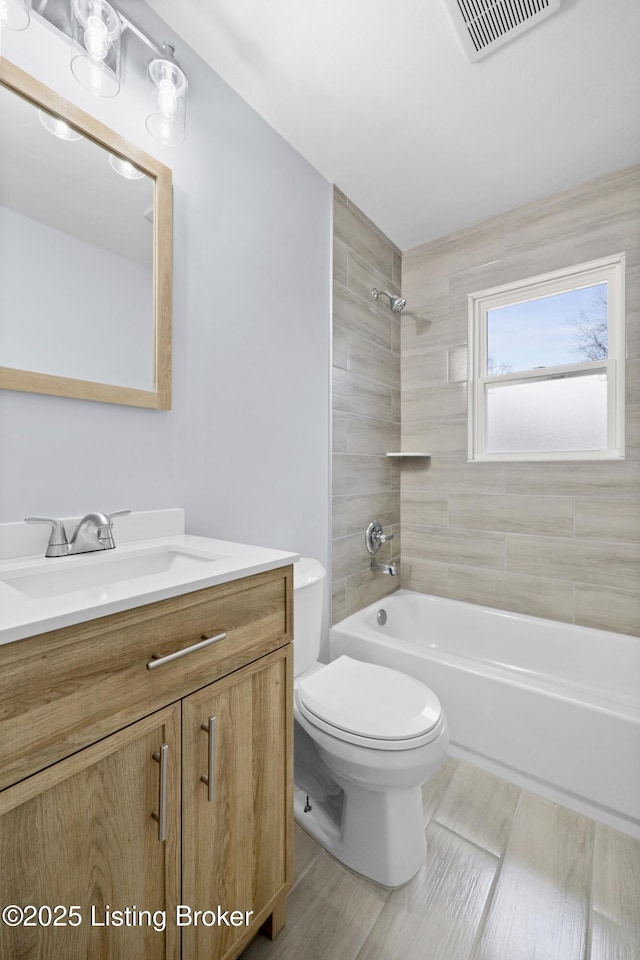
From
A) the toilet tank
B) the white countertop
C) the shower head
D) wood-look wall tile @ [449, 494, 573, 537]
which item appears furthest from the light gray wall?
wood-look wall tile @ [449, 494, 573, 537]

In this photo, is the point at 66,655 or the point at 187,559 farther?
the point at 187,559

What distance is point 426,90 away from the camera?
60.6 inches

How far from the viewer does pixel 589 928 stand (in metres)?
1.04

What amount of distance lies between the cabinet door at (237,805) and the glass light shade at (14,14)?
1.43 meters

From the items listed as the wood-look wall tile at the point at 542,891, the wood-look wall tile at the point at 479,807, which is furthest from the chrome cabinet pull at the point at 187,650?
the wood-look wall tile at the point at 479,807

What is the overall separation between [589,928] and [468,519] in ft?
5.30

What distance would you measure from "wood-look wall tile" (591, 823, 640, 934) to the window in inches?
58.4

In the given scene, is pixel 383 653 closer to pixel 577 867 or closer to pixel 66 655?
pixel 577 867

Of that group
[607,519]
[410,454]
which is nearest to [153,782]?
[410,454]

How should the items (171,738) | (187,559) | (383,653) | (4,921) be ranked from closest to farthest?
(4,921), (171,738), (187,559), (383,653)

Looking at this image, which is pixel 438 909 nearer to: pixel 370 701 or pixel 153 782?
pixel 370 701

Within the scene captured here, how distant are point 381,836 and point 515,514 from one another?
159 centimetres

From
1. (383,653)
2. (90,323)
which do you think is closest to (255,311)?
(90,323)

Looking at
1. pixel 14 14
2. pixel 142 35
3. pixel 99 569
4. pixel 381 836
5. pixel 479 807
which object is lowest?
pixel 479 807
